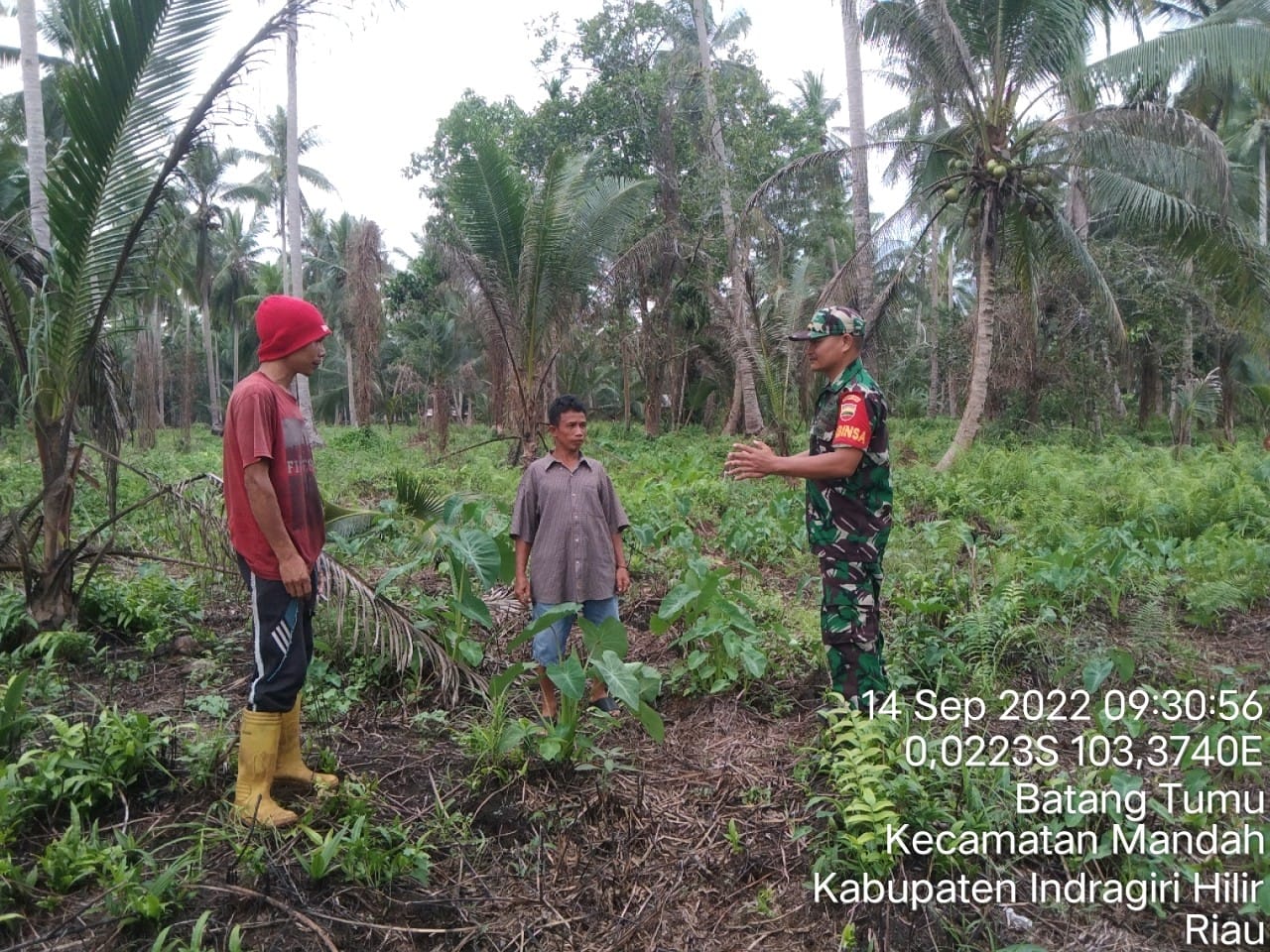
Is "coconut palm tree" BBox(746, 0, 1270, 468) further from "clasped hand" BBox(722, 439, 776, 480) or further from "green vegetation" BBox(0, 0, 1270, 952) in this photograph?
"clasped hand" BBox(722, 439, 776, 480)

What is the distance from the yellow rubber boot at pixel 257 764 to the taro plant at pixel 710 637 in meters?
1.72

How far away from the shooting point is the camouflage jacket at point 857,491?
3.23 m

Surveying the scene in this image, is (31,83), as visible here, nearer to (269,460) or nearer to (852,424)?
(269,460)

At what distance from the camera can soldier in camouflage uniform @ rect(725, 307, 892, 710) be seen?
324 cm

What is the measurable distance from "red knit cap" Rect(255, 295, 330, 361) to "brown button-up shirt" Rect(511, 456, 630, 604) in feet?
3.60

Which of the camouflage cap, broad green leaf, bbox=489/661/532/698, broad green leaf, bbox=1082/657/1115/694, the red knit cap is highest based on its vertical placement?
the red knit cap

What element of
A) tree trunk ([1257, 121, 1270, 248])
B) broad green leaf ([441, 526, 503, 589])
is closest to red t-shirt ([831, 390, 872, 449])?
broad green leaf ([441, 526, 503, 589])

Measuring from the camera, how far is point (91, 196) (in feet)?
12.7

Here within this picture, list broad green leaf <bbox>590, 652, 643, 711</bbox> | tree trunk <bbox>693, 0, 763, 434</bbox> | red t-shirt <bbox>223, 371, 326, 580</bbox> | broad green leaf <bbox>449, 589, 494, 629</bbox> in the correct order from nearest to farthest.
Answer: red t-shirt <bbox>223, 371, 326, 580</bbox>, broad green leaf <bbox>590, 652, 643, 711</bbox>, broad green leaf <bbox>449, 589, 494, 629</bbox>, tree trunk <bbox>693, 0, 763, 434</bbox>

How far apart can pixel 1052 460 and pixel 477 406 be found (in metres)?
29.9

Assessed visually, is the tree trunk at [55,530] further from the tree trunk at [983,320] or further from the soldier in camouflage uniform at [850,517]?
the tree trunk at [983,320]

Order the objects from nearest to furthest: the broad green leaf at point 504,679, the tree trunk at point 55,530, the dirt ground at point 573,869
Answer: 1. the dirt ground at point 573,869
2. the broad green leaf at point 504,679
3. the tree trunk at point 55,530

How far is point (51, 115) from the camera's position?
20078 mm

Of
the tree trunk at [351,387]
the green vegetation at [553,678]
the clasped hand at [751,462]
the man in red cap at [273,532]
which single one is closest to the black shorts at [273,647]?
the man in red cap at [273,532]
